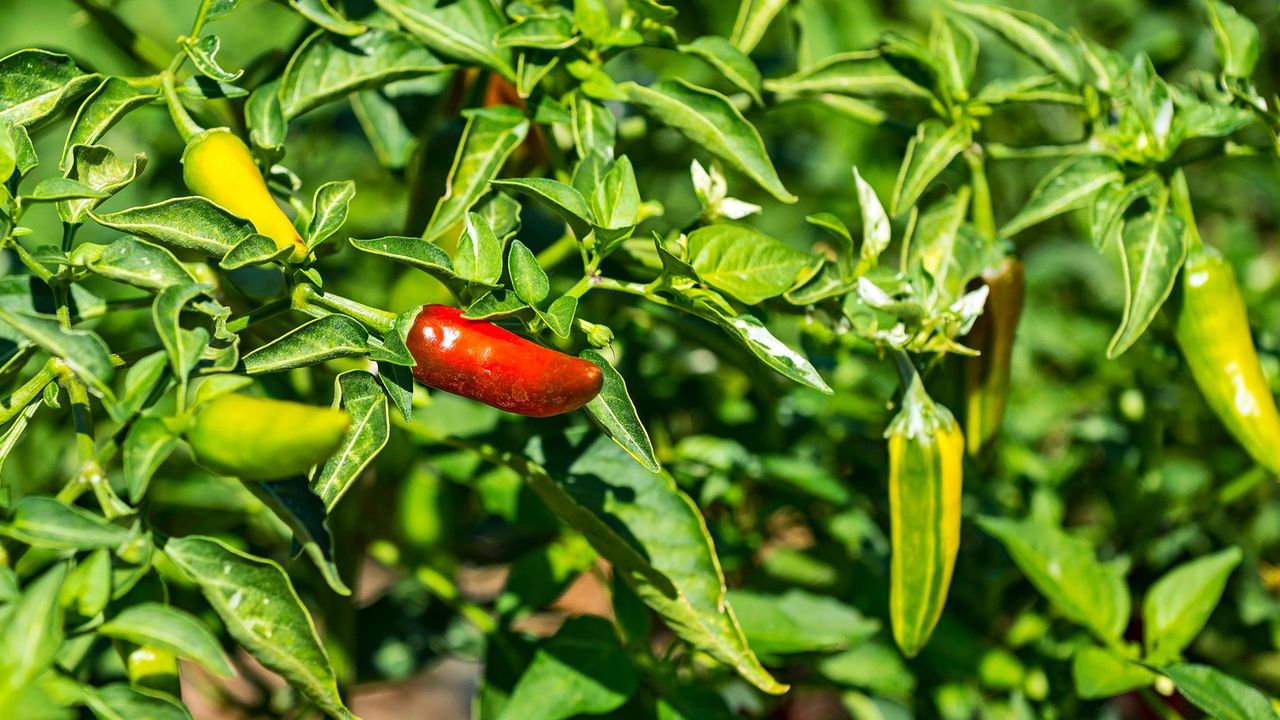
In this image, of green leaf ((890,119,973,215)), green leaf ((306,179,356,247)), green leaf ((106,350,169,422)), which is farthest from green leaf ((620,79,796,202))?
green leaf ((106,350,169,422))

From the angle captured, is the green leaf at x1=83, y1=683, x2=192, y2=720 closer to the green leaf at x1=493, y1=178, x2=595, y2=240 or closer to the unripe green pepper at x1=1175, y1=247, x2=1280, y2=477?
the green leaf at x1=493, y1=178, x2=595, y2=240

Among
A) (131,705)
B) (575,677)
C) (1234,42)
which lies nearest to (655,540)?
(575,677)

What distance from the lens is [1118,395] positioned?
1.92m

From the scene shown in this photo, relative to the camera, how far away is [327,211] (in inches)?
40.3

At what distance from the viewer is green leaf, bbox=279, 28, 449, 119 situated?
3.96 ft

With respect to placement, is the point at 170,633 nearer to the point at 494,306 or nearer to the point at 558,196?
the point at 494,306

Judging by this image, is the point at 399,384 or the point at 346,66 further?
the point at 346,66

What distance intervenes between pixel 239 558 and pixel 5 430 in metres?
0.22

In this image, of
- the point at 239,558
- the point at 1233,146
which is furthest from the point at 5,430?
the point at 1233,146

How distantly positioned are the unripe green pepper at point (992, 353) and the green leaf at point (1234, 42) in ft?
1.00

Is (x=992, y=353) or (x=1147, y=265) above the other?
(x=1147, y=265)

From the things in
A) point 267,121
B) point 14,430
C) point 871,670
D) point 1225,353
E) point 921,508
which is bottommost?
point 871,670

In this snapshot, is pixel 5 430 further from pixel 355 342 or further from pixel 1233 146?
pixel 1233 146

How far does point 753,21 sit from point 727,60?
18cm
